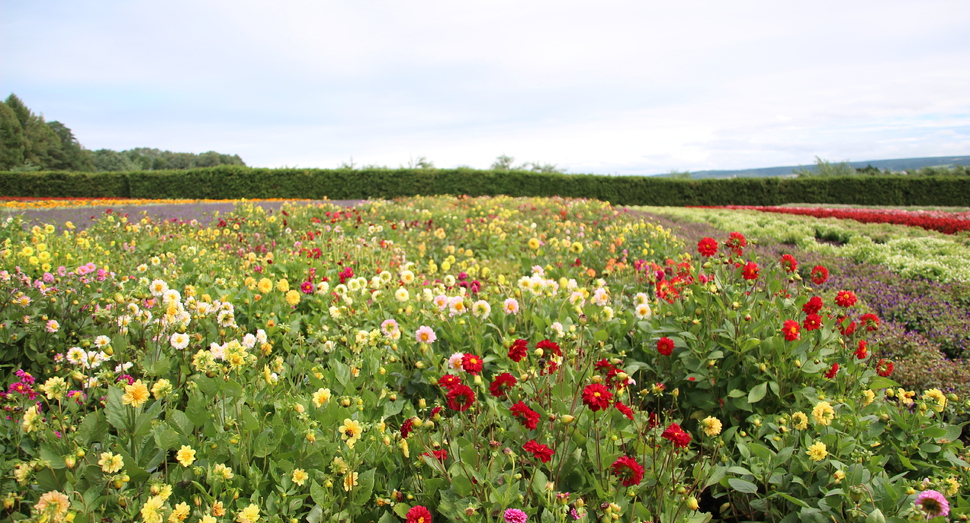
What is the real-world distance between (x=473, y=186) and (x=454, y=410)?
18979 mm

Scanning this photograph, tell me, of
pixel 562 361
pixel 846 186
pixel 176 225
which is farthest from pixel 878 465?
pixel 846 186

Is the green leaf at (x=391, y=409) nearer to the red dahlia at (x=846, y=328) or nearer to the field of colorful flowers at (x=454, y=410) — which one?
the field of colorful flowers at (x=454, y=410)

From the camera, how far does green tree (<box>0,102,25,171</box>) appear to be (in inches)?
940

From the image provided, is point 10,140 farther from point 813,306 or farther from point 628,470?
point 813,306

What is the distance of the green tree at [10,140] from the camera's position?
78.3 feet

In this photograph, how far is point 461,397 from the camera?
1599 millimetres

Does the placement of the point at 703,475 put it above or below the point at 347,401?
below

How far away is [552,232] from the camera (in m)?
8.42

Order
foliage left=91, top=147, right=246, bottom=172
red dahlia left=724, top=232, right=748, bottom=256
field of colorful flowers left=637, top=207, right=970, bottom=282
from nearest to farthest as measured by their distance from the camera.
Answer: red dahlia left=724, top=232, right=748, bottom=256 → field of colorful flowers left=637, top=207, right=970, bottom=282 → foliage left=91, top=147, right=246, bottom=172

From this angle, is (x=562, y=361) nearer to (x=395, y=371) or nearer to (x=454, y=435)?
(x=454, y=435)

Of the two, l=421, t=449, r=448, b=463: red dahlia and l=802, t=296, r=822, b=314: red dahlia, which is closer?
l=421, t=449, r=448, b=463: red dahlia

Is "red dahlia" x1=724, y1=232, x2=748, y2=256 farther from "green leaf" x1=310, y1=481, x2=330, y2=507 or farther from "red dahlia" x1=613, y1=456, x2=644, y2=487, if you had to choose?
"green leaf" x1=310, y1=481, x2=330, y2=507

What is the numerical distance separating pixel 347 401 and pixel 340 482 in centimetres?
26

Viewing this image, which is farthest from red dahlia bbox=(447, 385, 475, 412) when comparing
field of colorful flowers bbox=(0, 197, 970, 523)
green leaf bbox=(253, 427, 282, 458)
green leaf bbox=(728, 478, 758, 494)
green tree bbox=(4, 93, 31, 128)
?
green tree bbox=(4, 93, 31, 128)
